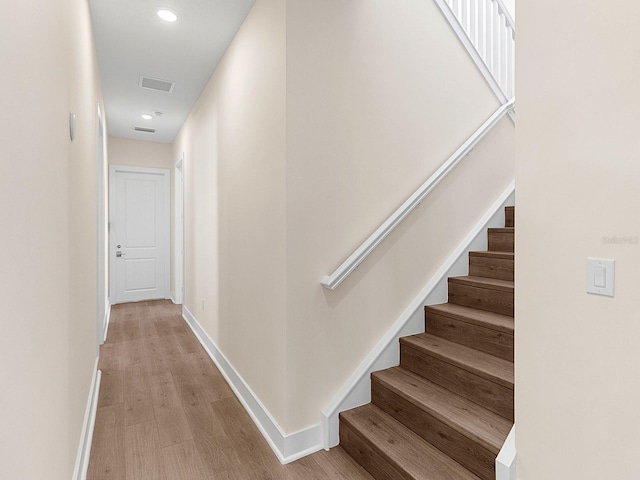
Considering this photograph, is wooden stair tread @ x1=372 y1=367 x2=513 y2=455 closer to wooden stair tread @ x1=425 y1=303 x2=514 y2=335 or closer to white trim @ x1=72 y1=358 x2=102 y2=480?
wooden stair tread @ x1=425 y1=303 x2=514 y2=335

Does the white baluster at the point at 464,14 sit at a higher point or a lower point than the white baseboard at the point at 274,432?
higher

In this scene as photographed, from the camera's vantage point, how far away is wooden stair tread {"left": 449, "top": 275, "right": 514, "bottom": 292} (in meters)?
2.24

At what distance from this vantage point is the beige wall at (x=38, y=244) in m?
0.77

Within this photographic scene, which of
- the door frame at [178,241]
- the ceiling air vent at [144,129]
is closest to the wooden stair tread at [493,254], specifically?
the door frame at [178,241]

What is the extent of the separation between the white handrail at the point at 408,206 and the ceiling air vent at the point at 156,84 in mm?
2841

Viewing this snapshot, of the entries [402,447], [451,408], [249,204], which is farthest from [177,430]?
[451,408]

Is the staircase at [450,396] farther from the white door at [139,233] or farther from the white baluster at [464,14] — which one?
the white door at [139,233]

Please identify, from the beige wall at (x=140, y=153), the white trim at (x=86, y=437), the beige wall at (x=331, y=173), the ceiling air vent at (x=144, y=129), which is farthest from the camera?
the beige wall at (x=140, y=153)

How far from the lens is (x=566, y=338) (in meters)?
1.17

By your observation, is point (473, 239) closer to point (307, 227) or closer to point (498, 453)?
point (307, 227)

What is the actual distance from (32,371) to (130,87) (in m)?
3.67

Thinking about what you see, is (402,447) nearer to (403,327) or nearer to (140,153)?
(403,327)

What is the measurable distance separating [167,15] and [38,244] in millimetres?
2199

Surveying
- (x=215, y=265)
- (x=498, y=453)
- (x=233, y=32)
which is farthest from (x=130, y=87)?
(x=498, y=453)
